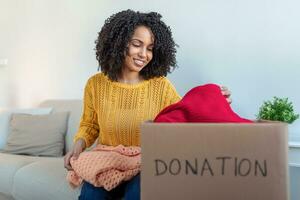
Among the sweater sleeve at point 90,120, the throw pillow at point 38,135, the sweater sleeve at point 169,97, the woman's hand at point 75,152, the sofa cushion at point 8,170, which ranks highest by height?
the sweater sleeve at point 169,97

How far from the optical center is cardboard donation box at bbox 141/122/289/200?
604mm

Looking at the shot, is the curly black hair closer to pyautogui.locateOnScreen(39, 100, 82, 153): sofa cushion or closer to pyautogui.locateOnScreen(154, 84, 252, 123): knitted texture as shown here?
pyautogui.locateOnScreen(154, 84, 252, 123): knitted texture

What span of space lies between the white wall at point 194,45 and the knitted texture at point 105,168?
0.75 meters

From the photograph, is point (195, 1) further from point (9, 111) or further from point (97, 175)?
point (9, 111)

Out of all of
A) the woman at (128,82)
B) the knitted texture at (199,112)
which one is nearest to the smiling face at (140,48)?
the woman at (128,82)

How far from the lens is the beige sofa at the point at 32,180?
135 centimetres

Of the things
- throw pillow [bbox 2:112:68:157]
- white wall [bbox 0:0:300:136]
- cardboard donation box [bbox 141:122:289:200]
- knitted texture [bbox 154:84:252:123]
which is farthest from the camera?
throw pillow [bbox 2:112:68:157]

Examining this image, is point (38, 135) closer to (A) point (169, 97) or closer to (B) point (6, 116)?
(B) point (6, 116)

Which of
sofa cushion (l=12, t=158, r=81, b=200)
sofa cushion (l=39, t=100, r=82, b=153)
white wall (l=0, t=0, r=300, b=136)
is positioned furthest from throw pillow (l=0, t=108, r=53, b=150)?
sofa cushion (l=12, t=158, r=81, b=200)

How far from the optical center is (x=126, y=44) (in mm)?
1260

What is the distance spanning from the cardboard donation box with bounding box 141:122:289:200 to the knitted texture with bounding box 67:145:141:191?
0.43 meters

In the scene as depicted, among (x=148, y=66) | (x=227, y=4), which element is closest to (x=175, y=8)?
(x=227, y=4)

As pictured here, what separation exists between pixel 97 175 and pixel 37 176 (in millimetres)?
543

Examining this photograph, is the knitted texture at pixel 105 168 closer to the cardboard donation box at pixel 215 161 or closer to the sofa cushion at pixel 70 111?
the cardboard donation box at pixel 215 161
